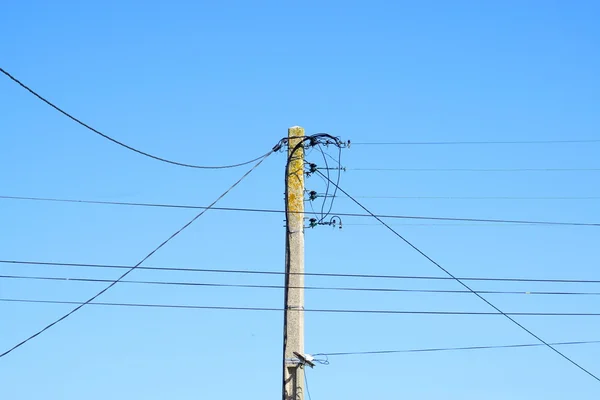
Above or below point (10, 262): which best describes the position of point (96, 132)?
above

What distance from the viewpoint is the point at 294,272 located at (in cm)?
1798

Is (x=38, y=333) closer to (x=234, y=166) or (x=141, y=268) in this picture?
(x=141, y=268)

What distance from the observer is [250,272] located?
64.3 feet

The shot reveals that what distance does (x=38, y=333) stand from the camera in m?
17.7

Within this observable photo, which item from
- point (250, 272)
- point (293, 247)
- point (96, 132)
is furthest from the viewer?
point (250, 272)

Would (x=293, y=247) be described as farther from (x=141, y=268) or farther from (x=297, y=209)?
(x=141, y=268)

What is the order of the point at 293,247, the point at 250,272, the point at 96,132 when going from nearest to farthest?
1. the point at 96,132
2. the point at 293,247
3. the point at 250,272

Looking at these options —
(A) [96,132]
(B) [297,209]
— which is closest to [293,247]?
(B) [297,209]

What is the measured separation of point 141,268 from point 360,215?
3959 mm

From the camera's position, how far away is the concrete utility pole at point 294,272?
17.5 meters

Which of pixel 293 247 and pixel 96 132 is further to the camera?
pixel 293 247

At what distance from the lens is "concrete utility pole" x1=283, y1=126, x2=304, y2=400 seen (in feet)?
57.6

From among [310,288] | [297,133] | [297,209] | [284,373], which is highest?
[297,133]

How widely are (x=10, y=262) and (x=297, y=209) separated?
4729 mm
